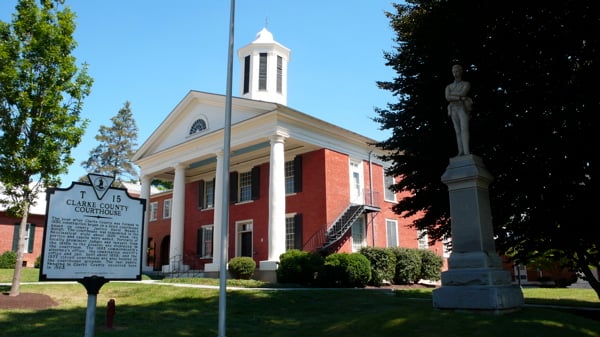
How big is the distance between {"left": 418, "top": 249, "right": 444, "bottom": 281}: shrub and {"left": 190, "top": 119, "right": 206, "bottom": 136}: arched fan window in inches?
568

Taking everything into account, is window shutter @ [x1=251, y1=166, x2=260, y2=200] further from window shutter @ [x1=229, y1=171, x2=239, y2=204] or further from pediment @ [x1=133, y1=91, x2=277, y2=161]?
pediment @ [x1=133, y1=91, x2=277, y2=161]

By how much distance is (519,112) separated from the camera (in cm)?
1145

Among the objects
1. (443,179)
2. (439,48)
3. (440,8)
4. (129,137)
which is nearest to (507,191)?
(443,179)

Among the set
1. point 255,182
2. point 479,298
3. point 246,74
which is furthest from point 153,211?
point 479,298

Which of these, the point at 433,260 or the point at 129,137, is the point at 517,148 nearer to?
the point at 433,260

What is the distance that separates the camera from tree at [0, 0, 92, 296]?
49.3ft

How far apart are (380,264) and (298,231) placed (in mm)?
4624

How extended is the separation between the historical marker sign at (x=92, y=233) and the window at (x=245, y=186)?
22.7 metres

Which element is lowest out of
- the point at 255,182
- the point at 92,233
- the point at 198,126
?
the point at 92,233

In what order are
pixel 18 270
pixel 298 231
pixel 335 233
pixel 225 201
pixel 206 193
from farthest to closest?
pixel 206 193 → pixel 298 231 → pixel 335 233 → pixel 18 270 → pixel 225 201

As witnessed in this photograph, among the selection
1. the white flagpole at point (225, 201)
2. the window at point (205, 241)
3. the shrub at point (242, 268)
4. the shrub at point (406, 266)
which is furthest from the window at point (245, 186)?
the white flagpole at point (225, 201)

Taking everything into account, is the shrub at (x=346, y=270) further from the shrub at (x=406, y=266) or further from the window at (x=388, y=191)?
the window at (x=388, y=191)

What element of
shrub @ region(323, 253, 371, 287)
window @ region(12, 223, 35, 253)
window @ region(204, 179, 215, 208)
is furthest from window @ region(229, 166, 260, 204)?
window @ region(12, 223, 35, 253)

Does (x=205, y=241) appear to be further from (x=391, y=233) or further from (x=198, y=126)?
(x=391, y=233)
